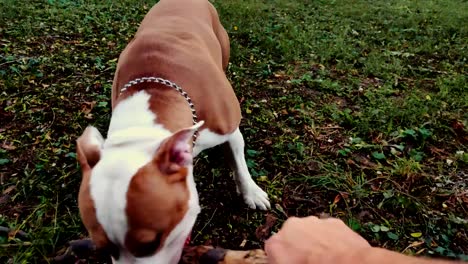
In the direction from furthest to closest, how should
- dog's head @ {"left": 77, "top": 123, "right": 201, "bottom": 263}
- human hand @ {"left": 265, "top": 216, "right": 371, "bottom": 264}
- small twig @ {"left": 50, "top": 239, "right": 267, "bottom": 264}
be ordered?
small twig @ {"left": 50, "top": 239, "right": 267, "bottom": 264}, dog's head @ {"left": 77, "top": 123, "right": 201, "bottom": 263}, human hand @ {"left": 265, "top": 216, "right": 371, "bottom": 264}

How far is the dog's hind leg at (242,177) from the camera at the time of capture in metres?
3.15

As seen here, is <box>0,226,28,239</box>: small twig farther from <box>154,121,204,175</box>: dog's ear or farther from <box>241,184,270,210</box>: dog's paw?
<box>241,184,270,210</box>: dog's paw

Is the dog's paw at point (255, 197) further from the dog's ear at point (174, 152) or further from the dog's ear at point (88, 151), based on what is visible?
the dog's ear at point (88, 151)

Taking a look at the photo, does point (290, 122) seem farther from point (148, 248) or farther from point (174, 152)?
point (148, 248)

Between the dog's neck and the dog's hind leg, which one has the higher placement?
A: the dog's neck

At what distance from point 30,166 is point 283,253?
2.52 meters

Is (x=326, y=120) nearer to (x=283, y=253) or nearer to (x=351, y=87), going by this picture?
(x=351, y=87)

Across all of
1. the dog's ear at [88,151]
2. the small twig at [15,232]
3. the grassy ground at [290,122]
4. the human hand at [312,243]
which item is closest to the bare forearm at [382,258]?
the human hand at [312,243]

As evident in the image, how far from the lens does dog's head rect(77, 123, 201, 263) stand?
1.92m

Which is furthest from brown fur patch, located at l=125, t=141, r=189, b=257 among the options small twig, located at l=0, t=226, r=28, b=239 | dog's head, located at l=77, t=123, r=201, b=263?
small twig, located at l=0, t=226, r=28, b=239

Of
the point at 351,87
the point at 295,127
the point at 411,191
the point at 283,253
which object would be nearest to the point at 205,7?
the point at 295,127

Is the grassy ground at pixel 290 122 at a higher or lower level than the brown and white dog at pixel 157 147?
lower

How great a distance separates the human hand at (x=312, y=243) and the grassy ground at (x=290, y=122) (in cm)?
135

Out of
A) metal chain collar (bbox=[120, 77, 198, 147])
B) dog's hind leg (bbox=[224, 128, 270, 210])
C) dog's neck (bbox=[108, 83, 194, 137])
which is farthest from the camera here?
dog's hind leg (bbox=[224, 128, 270, 210])
